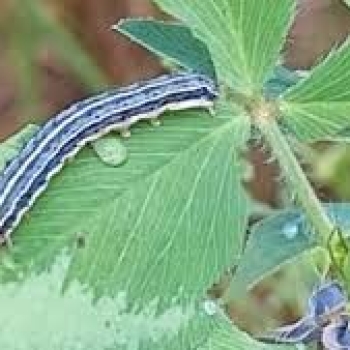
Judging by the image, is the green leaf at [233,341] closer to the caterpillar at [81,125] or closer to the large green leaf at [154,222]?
the large green leaf at [154,222]

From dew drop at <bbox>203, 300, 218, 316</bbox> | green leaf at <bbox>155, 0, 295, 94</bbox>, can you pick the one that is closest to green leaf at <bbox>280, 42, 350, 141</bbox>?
green leaf at <bbox>155, 0, 295, 94</bbox>

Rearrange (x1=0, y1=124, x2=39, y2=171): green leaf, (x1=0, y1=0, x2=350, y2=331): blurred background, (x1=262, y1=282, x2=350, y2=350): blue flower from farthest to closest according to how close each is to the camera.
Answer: (x1=0, y1=0, x2=350, y2=331): blurred background, (x1=0, y1=124, x2=39, y2=171): green leaf, (x1=262, y1=282, x2=350, y2=350): blue flower

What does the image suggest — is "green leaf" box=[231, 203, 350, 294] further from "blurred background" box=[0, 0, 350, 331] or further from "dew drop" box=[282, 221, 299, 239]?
"blurred background" box=[0, 0, 350, 331]

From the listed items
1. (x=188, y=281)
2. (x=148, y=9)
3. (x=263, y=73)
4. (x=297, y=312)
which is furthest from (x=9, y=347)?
(x=148, y=9)

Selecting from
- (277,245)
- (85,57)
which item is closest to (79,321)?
(277,245)

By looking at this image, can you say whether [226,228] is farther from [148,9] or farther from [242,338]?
[148,9]

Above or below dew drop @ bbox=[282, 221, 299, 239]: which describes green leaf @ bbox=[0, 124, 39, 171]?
below

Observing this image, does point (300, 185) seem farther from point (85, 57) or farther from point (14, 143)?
point (85, 57)
